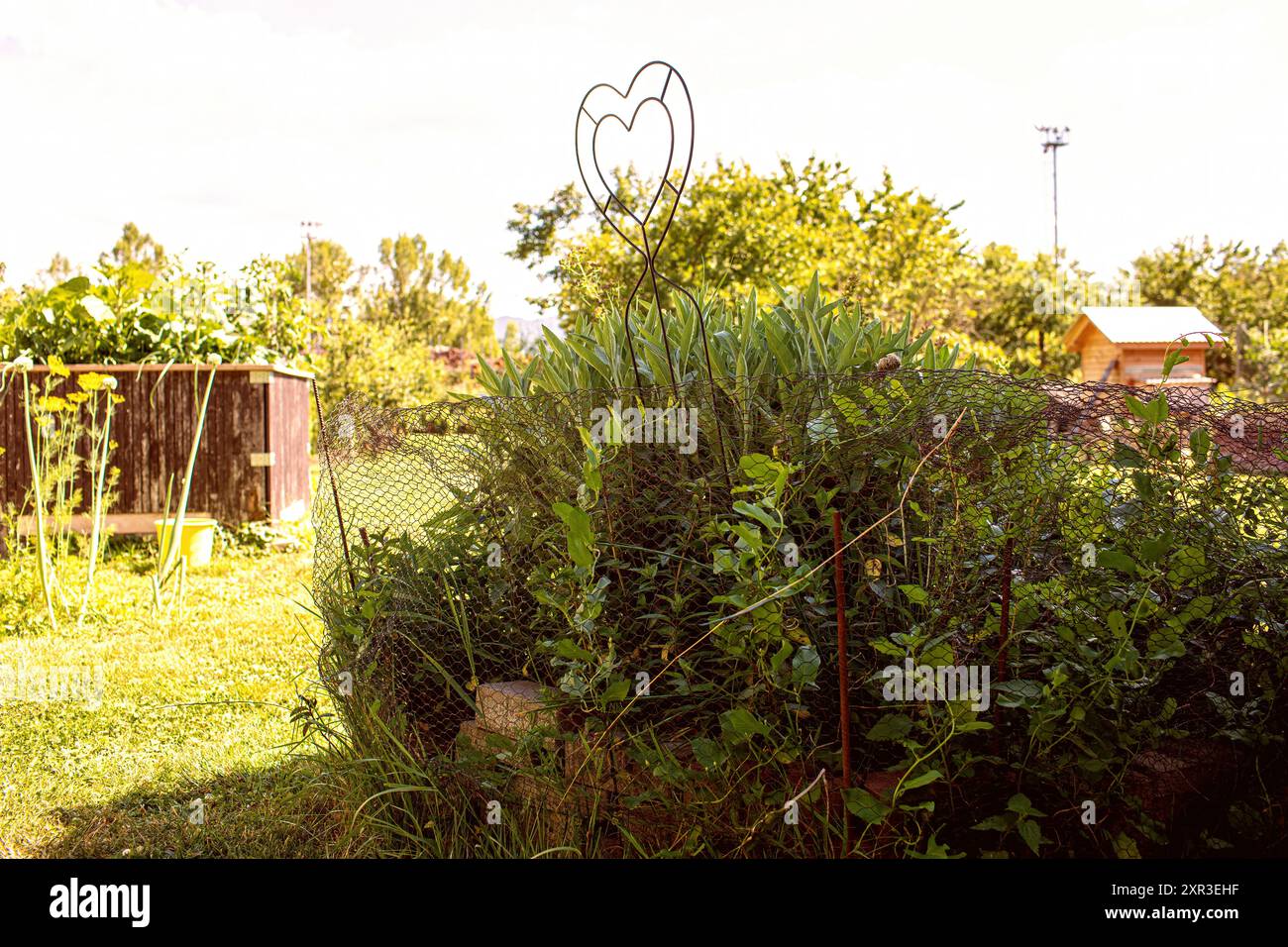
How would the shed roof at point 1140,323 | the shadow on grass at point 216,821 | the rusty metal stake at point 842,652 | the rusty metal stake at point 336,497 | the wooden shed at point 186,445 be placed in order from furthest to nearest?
the shed roof at point 1140,323
the wooden shed at point 186,445
the rusty metal stake at point 336,497
the shadow on grass at point 216,821
the rusty metal stake at point 842,652

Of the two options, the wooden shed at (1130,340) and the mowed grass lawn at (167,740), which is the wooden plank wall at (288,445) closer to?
the mowed grass lawn at (167,740)

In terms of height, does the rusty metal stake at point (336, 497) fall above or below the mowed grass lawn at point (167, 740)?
above

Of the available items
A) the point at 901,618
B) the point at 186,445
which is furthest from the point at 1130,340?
the point at 901,618

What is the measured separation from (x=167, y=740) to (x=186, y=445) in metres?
4.63

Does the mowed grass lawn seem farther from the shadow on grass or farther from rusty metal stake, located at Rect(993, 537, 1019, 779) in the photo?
rusty metal stake, located at Rect(993, 537, 1019, 779)

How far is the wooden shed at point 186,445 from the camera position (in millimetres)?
7715

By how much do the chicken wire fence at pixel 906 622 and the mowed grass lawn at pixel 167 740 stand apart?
3.29ft

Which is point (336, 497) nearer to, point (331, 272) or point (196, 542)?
point (196, 542)

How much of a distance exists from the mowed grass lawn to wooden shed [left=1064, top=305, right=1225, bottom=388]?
17148mm

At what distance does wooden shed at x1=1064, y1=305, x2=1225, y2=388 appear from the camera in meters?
19.4

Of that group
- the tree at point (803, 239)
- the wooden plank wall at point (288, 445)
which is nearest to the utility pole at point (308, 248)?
the tree at point (803, 239)

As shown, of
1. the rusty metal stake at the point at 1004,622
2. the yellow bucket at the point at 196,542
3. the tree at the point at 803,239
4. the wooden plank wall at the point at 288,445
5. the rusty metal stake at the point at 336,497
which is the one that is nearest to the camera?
the rusty metal stake at the point at 1004,622

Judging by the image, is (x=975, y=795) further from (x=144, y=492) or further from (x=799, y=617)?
(x=144, y=492)

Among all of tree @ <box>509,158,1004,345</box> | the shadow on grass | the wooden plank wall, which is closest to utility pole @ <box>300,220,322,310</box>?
tree @ <box>509,158,1004,345</box>
